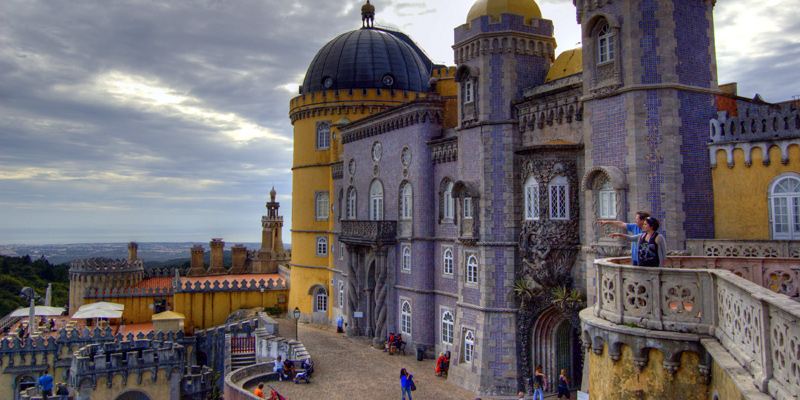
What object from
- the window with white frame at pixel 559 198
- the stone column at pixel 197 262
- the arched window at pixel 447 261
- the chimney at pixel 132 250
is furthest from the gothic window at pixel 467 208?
the chimney at pixel 132 250

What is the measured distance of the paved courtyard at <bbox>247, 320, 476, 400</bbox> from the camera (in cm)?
2111

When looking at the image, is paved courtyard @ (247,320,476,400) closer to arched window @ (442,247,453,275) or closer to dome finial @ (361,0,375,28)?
arched window @ (442,247,453,275)

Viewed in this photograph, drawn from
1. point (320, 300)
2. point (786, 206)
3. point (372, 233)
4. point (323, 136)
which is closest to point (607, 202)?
point (786, 206)

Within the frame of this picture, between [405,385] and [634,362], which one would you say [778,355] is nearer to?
[634,362]

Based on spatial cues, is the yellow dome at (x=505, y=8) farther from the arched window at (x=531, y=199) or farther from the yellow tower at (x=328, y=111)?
the yellow tower at (x=328, y=111)

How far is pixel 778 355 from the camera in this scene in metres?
5.54

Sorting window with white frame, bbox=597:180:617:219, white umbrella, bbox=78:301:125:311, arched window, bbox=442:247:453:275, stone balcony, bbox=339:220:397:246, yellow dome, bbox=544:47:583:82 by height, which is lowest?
white umbrella, bbox=78:301:125:311

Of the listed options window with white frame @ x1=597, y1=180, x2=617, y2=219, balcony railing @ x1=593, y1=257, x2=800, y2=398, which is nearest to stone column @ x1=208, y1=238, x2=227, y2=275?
window with white frame @ x1=597, y1=180, x2=617, y2=219

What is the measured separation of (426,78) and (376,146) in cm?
939

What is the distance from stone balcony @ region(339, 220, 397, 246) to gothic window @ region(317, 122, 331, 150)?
25.8ft

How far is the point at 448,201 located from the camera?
84.6ft

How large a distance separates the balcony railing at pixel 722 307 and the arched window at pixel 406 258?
56.9ft

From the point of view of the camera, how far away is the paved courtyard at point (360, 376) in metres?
21.1

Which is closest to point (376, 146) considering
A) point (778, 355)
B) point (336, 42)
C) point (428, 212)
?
point (428, 212)
